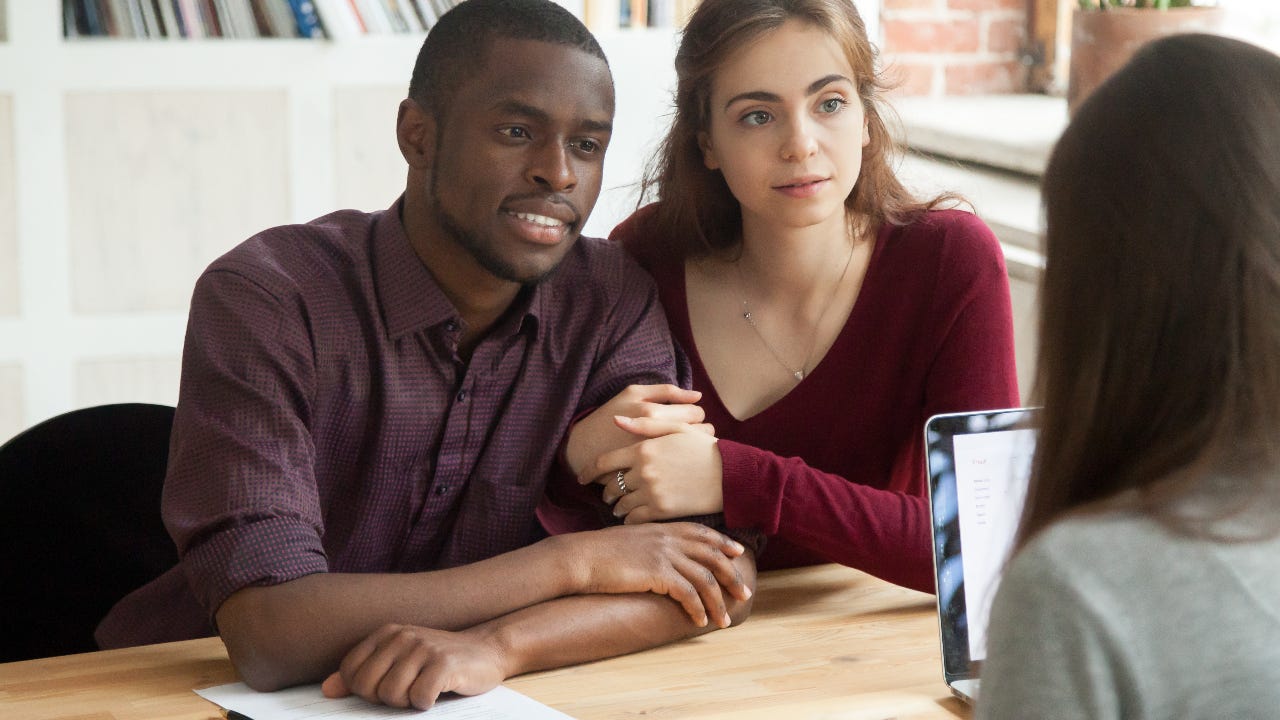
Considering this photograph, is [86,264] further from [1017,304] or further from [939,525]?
[939,525]

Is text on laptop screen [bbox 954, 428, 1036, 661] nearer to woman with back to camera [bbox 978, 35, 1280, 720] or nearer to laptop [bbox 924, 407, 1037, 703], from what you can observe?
laptop [bbox 924, 407, 1037, 703]

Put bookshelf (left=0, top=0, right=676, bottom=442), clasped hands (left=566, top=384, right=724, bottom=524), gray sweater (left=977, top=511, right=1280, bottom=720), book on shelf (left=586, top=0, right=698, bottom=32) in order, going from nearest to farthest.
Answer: gray sweater (left=977, top=511, right=1280, bottom=720) → clasped hands (left=566, top=384, right=724, bottom=524) → bookshelf (left=0, top=0, right=676, bottom=442) → book on shelf (left=586, top=0, right=698, bottom=32)

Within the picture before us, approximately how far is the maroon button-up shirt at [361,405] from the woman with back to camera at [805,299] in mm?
102

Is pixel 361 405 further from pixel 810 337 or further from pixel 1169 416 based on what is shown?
pixel 1169 416

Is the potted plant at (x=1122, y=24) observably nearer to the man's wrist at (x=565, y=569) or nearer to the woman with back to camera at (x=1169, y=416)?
the man's wrist at (x=565, y=569)

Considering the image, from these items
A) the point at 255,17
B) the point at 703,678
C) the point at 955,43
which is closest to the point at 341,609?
the point at 703,678

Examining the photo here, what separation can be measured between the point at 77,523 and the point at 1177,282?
1.30 meters

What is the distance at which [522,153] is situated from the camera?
58.4 inches

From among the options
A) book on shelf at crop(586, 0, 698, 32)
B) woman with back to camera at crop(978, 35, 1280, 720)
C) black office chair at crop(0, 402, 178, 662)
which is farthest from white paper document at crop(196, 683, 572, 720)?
book on shelf at crop(586, 0, 698, 32)

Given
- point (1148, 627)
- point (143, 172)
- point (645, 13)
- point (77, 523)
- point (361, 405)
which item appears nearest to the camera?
point (1148, 627)

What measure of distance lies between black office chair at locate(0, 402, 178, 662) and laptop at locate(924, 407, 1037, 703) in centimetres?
90

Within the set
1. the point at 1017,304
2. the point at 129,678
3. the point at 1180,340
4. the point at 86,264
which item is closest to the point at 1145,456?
the point at 1180,340

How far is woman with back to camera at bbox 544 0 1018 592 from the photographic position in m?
1.48

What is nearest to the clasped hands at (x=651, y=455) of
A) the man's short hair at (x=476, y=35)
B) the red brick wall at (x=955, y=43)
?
the man's short hair at (x=476, y=35)
